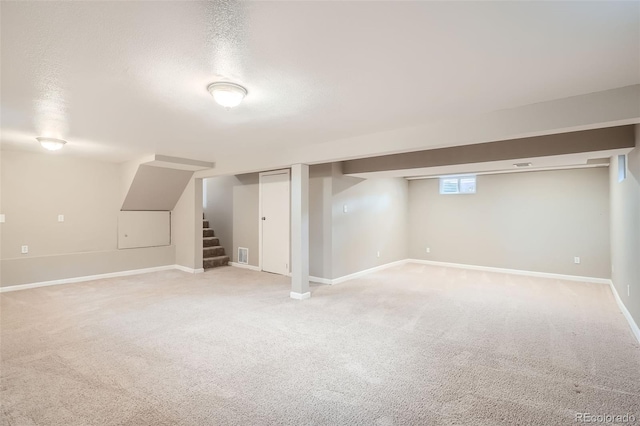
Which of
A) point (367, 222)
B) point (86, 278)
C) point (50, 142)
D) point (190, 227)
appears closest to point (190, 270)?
point (190, 227)

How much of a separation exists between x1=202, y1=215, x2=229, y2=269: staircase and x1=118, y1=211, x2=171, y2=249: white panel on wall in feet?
2.79

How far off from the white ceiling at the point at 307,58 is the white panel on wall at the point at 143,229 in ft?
11.1

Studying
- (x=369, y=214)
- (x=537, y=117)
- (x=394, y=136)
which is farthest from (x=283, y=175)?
(x=537, y=117)

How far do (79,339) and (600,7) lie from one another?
4768 millimetres

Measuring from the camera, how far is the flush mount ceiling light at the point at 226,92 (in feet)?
7.79

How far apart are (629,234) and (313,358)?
4.02 metres

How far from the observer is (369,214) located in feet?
21.5

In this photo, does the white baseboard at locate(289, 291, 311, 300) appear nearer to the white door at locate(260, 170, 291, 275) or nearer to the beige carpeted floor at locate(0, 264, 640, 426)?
the beige carpeted floor at locate(0, 264, 640, 426)

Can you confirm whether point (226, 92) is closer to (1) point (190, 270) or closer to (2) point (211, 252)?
(1) point (190, 270)

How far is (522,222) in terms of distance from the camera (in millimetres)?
6379

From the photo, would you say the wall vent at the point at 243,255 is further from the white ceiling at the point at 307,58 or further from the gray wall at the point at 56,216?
the white ceiling at the point at 307,58

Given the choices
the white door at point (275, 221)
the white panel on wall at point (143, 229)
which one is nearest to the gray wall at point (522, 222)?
the white door at point (275, 221)

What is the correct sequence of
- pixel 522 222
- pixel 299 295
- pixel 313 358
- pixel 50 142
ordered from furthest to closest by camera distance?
pixel 522 222 → pixel 299 295 → pixel 50 142 → pixel 313 358

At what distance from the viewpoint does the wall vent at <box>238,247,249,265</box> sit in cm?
718
